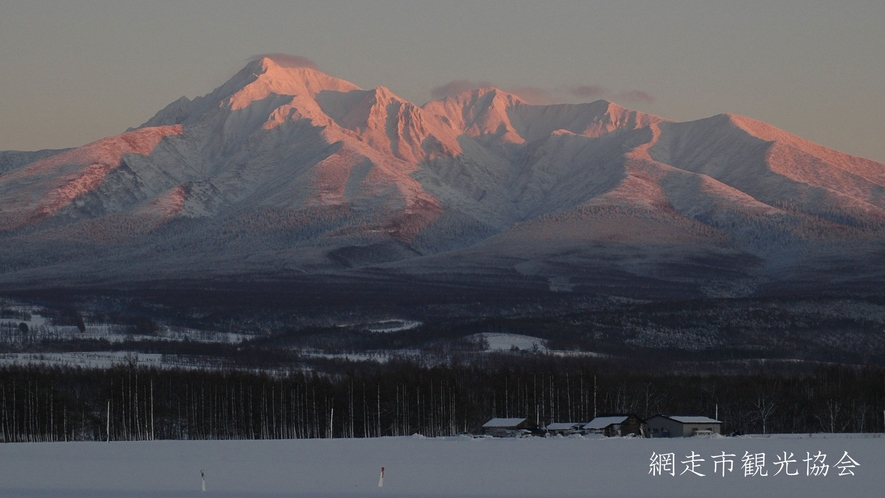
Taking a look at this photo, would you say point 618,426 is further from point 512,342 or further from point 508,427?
point 512,342

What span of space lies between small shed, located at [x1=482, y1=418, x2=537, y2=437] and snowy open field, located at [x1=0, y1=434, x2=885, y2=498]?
848 cm

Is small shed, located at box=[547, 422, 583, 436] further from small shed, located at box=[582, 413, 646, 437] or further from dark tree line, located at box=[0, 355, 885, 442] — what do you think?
dark tree line, located at box=[0, 355, 885, 442]

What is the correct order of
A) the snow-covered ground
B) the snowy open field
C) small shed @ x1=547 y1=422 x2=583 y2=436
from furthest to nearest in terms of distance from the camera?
the snow-covered ground → small shed @ x1=547 y1=422 x2=583 y2=436 → the snowy open field

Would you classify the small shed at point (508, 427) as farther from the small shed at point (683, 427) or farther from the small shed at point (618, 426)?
the small shed at point (683, 427)

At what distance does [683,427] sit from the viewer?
91.3 metres

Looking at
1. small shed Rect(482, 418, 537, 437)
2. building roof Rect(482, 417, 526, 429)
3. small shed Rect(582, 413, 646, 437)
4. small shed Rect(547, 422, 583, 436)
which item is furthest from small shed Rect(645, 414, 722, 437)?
building roof Rect(482, 417, 526, 429)

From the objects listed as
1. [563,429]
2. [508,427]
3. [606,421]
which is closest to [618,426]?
[606,421]

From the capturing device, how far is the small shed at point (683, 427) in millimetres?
91062

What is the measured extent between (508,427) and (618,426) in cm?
703

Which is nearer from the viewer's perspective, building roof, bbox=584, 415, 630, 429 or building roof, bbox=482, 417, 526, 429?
building roof, bbox=584, 415, 630, 429

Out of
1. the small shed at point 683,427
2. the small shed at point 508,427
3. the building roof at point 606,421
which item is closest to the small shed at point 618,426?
the building roof at point 606,421

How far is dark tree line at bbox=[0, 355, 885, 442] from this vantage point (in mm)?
96188

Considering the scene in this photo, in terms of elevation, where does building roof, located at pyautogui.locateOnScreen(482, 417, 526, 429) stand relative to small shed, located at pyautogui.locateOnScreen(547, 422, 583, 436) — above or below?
above

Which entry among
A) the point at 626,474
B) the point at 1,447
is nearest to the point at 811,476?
the point at 626,474
